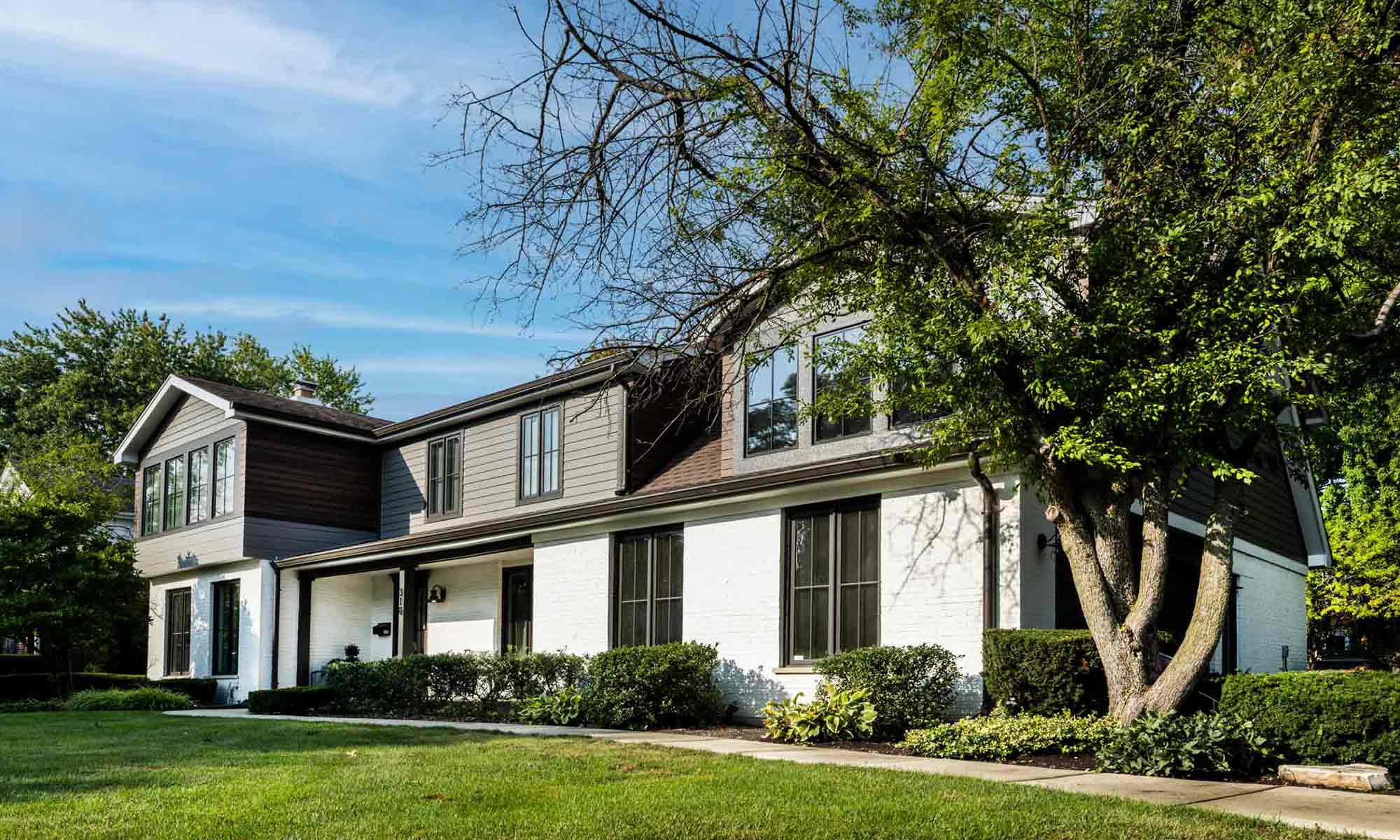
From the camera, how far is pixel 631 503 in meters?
16.4

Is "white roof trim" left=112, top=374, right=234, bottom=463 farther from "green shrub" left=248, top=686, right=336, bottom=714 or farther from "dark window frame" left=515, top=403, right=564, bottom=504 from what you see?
"green shrub" left=248, top=686, right=336, bottom=714

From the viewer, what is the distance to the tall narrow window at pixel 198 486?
24.9 metres

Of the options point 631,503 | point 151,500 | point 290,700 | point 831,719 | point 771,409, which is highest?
point 771,409

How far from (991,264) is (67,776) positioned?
8.74 m

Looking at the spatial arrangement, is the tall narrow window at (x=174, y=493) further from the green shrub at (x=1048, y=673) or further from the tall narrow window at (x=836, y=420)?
the green shrub at (x=1048, y=673)

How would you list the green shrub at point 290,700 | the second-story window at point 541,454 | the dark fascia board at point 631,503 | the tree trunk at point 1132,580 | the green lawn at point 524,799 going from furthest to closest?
the second-story window at point 541,454
the green shrub at point 290,700
the dark fascia board at point 631,503
the tree trunk at point 1132,580
the green lawn at point 524,799

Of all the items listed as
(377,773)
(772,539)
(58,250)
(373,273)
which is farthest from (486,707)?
(58,250)

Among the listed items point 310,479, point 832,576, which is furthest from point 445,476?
point 832,576

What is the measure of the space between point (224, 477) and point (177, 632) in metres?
4.82

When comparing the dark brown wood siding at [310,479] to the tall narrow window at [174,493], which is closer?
the dark brown wood siding at [310,479]

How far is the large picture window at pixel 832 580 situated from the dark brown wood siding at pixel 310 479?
42.8 ft

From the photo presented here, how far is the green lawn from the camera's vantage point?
6387mm

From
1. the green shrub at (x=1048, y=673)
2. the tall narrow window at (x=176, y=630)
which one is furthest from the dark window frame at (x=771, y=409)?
the tall narrow window at (x=176, y=630)

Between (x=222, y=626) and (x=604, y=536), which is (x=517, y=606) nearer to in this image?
(x=604, y=536)
